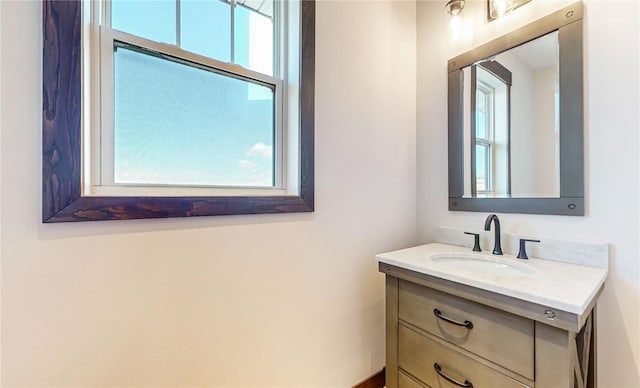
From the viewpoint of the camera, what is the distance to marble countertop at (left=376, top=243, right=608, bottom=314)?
0.76m

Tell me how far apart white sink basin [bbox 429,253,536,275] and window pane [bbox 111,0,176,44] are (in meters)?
1.41

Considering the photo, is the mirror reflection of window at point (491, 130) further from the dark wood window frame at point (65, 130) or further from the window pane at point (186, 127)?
the dark wood window frame at point (65, 130)

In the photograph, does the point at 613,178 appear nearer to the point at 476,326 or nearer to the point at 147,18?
the point at 476,326

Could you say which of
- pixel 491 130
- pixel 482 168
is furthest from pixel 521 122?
pixel 482 168

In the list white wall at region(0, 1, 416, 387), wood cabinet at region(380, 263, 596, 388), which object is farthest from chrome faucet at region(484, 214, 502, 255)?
white wall at region(0, 1, 416, 387)

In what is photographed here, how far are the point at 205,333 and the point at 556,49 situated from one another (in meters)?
1.84

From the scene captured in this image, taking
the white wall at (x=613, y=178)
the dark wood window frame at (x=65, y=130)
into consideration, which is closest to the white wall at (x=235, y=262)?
the dark wood window frame at (x=65, y=130)

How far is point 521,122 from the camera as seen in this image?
1299 millimetres

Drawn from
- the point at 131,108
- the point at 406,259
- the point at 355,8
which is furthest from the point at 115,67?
the point at 406,259

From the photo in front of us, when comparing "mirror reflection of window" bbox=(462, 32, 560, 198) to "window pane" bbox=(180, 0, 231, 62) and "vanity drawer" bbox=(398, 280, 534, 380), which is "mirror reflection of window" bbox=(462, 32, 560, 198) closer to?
"vanity drawer" bbox=(398, 280, 534, 380)

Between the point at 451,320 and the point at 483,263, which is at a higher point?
the point at 483,263

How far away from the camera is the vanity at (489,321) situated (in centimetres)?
77

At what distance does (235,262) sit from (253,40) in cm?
96

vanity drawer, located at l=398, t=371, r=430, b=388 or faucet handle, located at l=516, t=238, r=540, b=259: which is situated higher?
faucet handle, located at l=516, t=238, r=540, b=259
